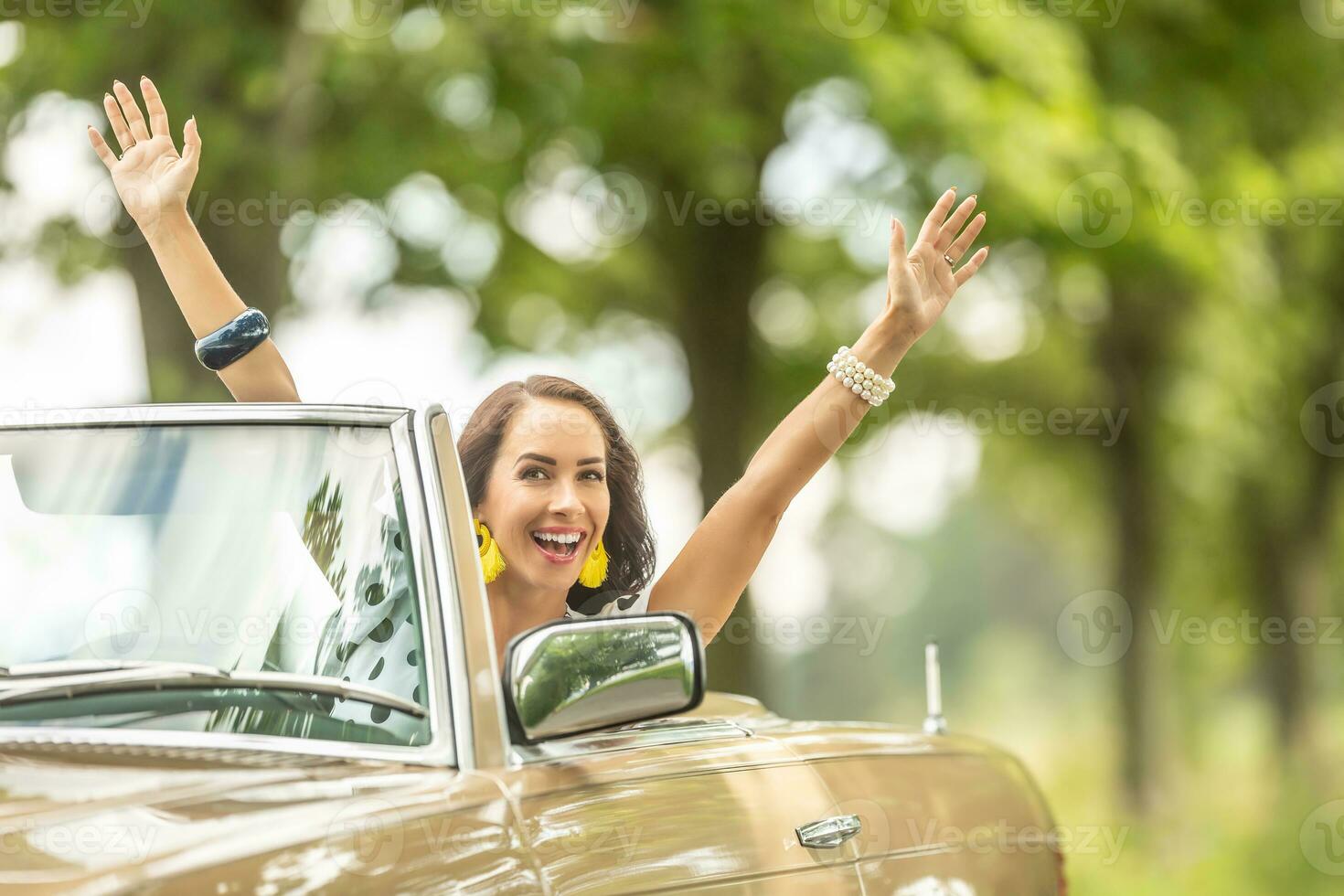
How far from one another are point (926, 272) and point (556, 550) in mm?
1207

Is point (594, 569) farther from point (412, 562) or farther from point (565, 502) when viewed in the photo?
point (412, 562)

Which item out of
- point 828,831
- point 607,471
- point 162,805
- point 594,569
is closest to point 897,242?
point 607,471

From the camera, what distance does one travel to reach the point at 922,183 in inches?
459

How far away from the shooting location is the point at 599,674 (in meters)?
2.70

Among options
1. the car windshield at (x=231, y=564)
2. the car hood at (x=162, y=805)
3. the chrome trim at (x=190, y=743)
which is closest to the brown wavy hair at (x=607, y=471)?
the car windshield at (x=231, y=564)

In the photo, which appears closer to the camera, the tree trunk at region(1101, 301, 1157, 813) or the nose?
the nose

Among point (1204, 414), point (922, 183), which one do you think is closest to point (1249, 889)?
point (1204, 414)

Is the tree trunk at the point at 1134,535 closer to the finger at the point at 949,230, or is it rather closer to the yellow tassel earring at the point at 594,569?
the finger at the point at 949,230

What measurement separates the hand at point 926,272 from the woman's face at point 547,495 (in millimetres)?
806

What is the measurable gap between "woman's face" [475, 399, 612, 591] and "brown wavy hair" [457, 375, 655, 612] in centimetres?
4

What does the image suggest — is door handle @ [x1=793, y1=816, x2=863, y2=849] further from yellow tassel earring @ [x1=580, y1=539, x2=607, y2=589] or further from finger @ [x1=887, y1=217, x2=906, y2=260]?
finger @ [x1=887, y1=217, x2=906, y2=260]

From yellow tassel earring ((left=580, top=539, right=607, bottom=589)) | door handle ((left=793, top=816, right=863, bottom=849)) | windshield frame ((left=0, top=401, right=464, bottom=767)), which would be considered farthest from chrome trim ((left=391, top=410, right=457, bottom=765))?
yellow tassel earring ((left=580, top=539, right=607, bottom=589))

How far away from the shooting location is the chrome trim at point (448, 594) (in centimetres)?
275

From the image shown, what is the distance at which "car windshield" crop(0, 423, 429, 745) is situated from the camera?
2855 mm
